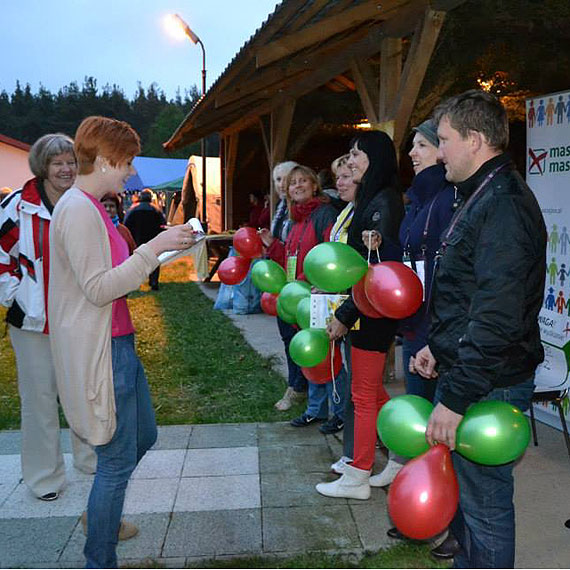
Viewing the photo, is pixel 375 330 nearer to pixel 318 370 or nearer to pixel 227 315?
pixel 318 370

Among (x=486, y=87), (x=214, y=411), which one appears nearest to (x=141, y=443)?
(x=214, y=411)

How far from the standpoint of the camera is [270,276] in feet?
14.4

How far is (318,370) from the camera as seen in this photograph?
12.7 feet

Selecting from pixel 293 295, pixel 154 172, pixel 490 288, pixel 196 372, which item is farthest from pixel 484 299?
pixel 154 172

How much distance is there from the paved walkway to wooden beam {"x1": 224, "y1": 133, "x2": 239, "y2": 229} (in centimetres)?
1116

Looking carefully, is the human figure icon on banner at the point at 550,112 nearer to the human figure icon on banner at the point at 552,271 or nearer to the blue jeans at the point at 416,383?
the human figure icon on banner at the point at 552,271

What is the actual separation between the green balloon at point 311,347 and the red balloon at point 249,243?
133 cm

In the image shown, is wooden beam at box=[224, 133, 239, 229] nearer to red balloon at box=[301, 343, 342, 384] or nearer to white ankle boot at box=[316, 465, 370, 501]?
red balloon at box=[301, 343, 342, 384]

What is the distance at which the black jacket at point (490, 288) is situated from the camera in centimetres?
184

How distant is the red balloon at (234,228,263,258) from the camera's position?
4.83 meters

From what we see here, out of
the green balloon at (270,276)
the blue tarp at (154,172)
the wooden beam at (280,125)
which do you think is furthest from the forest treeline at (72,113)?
the green balloon at (270,276)

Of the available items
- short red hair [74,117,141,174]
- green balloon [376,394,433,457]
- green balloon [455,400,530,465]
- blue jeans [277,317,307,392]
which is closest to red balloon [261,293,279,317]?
blue jeans [277,317,307,392]

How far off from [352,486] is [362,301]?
1.04 m

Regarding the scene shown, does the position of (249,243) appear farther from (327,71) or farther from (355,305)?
(327,71)
